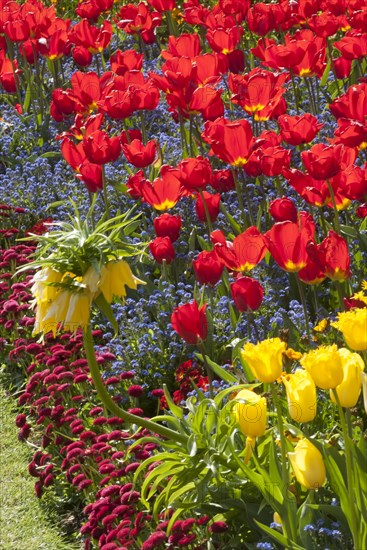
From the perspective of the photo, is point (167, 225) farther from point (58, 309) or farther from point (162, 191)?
point (58, 309)

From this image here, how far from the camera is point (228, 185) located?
4.59 metres

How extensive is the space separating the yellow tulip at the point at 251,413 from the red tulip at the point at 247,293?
876 mm

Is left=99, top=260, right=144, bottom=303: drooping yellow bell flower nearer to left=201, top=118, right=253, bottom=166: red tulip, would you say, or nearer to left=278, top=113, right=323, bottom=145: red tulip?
left=201, top=118, right=253, bottom=166: red tulip

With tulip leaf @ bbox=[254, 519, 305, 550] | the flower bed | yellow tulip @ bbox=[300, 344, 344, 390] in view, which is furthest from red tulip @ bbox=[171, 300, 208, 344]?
yellow tulip @ bbox=[300, 344, 344, 390]

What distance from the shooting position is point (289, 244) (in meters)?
3.47

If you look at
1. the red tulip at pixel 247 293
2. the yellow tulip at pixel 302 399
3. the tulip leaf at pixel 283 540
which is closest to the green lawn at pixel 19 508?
the red tulip at pixel 247 293

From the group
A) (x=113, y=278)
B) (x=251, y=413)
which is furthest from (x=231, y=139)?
(x=251, y=413)

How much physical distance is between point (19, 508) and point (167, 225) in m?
1.17

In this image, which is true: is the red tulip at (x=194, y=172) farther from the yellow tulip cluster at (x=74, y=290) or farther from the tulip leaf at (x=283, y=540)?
the tulip leaf at (x=283, y=540)

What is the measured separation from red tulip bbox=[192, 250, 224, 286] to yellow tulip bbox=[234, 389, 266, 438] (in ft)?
3.55

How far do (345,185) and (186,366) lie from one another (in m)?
0.90

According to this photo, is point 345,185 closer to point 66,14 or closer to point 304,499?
point 304,499

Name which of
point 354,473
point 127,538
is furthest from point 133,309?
point 354,473

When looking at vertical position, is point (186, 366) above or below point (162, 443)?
below
